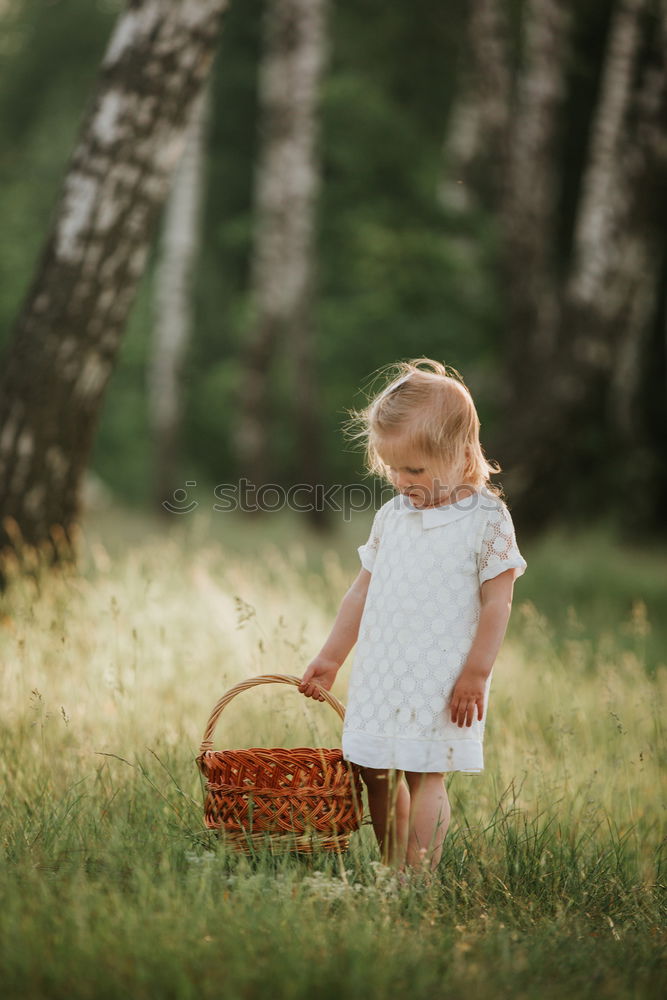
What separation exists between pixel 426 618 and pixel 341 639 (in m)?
0.39

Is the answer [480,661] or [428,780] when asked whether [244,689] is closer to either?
[428,780]

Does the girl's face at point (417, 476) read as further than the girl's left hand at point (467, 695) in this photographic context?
Yes

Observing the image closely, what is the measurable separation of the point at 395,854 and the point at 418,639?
59 centimetres

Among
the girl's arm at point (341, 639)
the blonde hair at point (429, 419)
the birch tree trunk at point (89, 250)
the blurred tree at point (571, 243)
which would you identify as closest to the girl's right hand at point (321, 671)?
the girl's arm at point (341, 639)

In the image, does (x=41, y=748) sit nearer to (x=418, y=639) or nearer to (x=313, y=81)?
(x=418, y=639)

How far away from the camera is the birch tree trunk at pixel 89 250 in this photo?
530cm

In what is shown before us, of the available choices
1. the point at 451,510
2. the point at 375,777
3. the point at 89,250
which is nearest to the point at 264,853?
the point at 375,777

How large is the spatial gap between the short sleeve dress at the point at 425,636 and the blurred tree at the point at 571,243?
14.9ft

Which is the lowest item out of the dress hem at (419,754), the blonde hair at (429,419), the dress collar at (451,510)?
the dress hem at (419,754)

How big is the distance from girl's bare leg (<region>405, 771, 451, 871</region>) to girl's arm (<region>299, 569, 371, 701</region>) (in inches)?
17.4

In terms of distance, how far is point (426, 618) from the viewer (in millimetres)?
2971

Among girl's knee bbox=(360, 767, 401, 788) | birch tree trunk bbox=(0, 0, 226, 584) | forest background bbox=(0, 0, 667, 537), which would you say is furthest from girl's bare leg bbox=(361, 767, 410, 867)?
forest background bbox=(0, 0, 667, 537)

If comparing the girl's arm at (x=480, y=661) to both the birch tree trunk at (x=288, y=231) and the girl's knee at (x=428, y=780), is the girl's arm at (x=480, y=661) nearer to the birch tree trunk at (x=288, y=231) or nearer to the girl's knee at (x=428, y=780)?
the girl's knee at (x=428, y=780)

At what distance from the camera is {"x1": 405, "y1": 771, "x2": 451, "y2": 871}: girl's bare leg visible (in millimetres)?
2889
